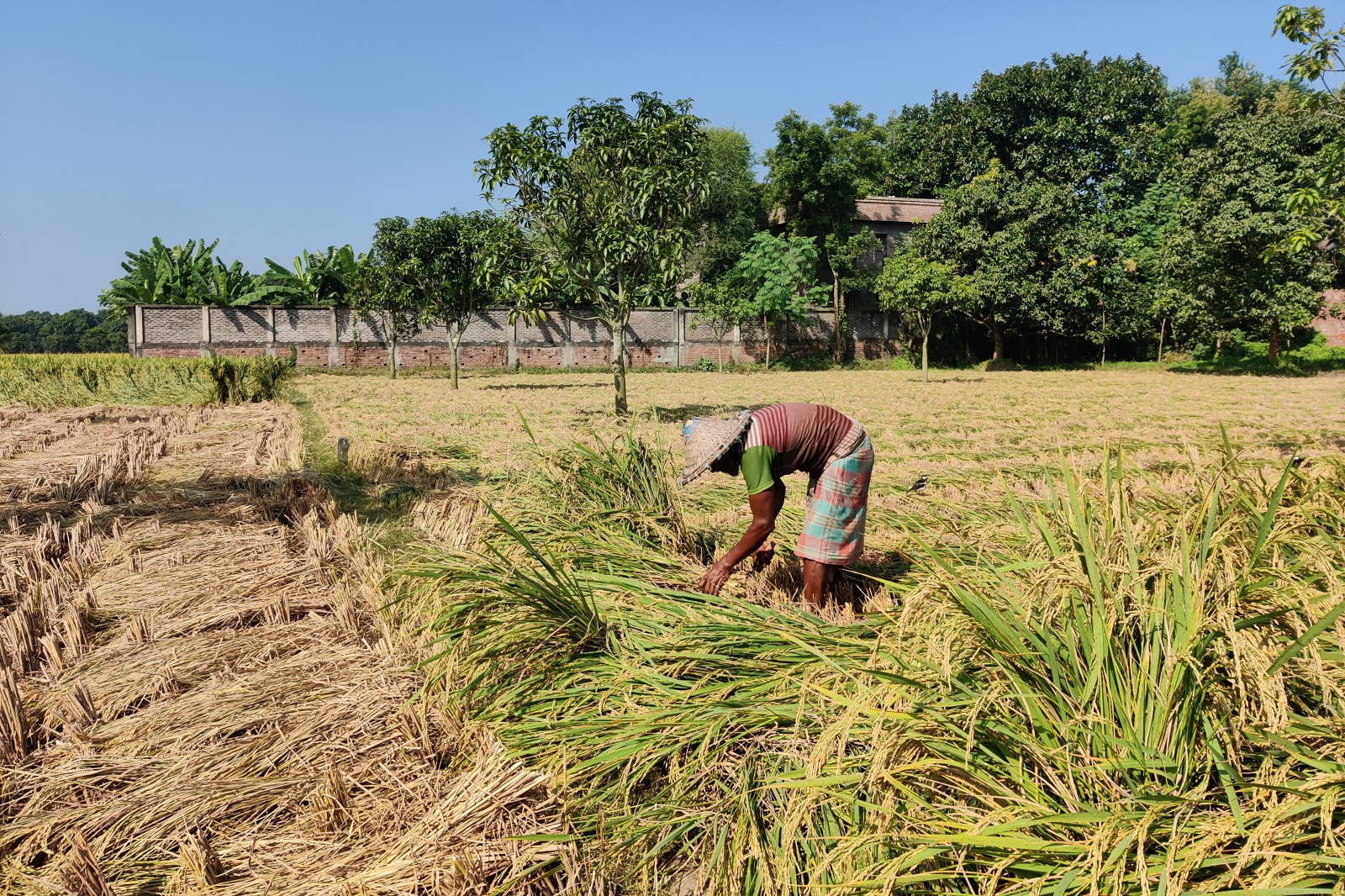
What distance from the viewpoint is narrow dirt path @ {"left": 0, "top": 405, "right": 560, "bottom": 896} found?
237 cm

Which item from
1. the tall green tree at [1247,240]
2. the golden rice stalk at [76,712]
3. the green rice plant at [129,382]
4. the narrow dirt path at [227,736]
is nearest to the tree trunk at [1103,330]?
the tall green tree at [1247,240]

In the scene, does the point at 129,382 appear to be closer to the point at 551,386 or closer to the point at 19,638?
the point at 551,386

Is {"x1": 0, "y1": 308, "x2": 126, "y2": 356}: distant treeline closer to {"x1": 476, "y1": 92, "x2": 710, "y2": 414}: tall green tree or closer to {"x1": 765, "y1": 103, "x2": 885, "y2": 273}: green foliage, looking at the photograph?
{"x1": 765, "y1": 103, "x2": 885, "y2": 273}: green foliage

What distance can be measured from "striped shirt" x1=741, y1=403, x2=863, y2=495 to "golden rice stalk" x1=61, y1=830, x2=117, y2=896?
8.87 feet

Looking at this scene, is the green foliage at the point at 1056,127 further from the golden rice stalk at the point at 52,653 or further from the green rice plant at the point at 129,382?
the golden rice stalk at the point at 52,653

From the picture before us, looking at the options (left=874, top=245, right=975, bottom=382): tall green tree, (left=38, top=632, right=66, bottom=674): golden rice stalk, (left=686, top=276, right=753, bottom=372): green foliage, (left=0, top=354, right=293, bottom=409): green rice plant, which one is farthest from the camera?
(left=686, top=276, right=753, bottom=372): green foliage

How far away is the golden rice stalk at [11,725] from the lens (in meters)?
2.91

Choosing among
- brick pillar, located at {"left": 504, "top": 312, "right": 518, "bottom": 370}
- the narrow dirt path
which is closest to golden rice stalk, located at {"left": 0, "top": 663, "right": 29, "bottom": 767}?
the narrow dirt path

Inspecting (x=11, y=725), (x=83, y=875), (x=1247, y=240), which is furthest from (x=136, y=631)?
(x=1247, y=240)

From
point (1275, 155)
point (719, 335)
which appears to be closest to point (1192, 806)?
point (1275, 155)

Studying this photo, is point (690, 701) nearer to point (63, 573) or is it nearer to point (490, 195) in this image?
point (63, 573)

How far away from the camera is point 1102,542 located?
235 cm

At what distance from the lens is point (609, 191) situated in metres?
13.7

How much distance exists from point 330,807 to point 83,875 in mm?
635
